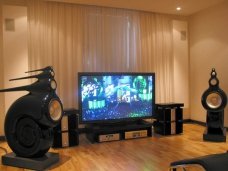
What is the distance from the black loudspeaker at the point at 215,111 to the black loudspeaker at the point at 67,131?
228 cm

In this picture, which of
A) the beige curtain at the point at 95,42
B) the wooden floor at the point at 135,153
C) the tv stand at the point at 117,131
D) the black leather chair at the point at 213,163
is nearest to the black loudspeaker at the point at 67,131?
the wooden floor at the point at 135,153

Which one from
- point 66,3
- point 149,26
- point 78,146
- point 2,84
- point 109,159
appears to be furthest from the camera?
point 149,26

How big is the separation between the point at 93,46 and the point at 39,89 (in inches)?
80.5

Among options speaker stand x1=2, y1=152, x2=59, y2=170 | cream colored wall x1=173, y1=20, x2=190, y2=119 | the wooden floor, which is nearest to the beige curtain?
cream colored wall x1=173, y1=20, x2=190, y2=119

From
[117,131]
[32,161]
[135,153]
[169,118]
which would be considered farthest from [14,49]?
[169,118]

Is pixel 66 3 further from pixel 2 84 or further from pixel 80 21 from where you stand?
pixel 2 84

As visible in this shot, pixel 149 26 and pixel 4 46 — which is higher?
pixel 149 26

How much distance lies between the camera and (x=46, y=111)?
3.15m

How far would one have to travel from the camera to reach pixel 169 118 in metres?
4.88

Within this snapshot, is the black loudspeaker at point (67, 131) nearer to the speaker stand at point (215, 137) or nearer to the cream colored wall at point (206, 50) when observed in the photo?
the speaker stand at point (215, 137)

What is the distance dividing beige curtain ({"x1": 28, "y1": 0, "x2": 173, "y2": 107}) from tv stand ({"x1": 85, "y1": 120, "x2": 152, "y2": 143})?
0.80 meters

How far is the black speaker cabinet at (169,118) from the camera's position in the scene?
4.86 m

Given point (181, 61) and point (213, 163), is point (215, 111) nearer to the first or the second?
point (181, 61)

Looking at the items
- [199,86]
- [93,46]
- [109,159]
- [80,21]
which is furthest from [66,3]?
[199,86]
